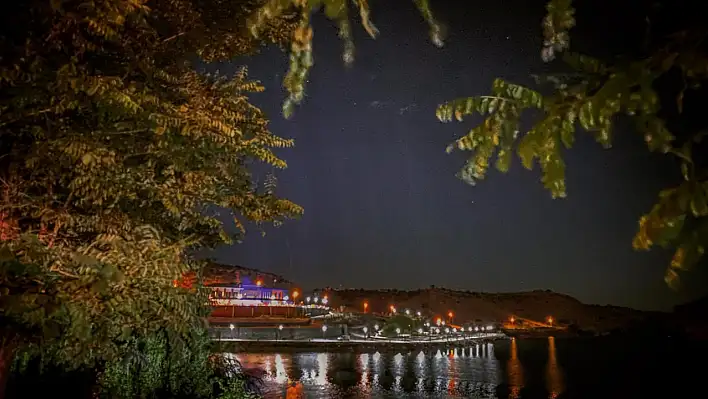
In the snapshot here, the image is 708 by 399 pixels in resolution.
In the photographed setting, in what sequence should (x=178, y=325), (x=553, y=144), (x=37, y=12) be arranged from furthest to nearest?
(x=178, y=325), (x=37, y=12), (x=553, y=144)

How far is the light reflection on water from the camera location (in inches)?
1203

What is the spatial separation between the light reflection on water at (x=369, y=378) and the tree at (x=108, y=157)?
17692 mm

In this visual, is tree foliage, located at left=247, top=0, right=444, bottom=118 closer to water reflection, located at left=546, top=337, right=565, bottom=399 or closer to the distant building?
water reflection, located at left=546, top=337, right=565, bottom=399

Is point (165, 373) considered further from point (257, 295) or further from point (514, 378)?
point (257, 295)

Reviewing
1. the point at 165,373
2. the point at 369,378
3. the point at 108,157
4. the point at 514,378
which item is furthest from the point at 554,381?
the point at 108,157

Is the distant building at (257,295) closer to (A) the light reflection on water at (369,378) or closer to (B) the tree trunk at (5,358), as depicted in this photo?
(A) the light reflection on water at (369,378)

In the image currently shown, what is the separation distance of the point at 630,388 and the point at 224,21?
4942 centimetres

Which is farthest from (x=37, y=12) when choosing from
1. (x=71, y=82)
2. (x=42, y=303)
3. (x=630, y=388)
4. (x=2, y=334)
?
(x=630, y=388)

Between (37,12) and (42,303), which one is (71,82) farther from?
(42,303)

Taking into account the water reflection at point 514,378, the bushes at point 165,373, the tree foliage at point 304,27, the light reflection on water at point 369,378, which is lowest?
the water reflection at point 514,378

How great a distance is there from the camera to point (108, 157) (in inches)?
220

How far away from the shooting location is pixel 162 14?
7.00 metres

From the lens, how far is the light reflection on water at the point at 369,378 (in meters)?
30.5

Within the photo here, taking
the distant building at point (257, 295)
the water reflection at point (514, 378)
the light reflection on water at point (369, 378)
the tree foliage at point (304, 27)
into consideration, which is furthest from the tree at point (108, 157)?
the distant building at point (257, 295)
